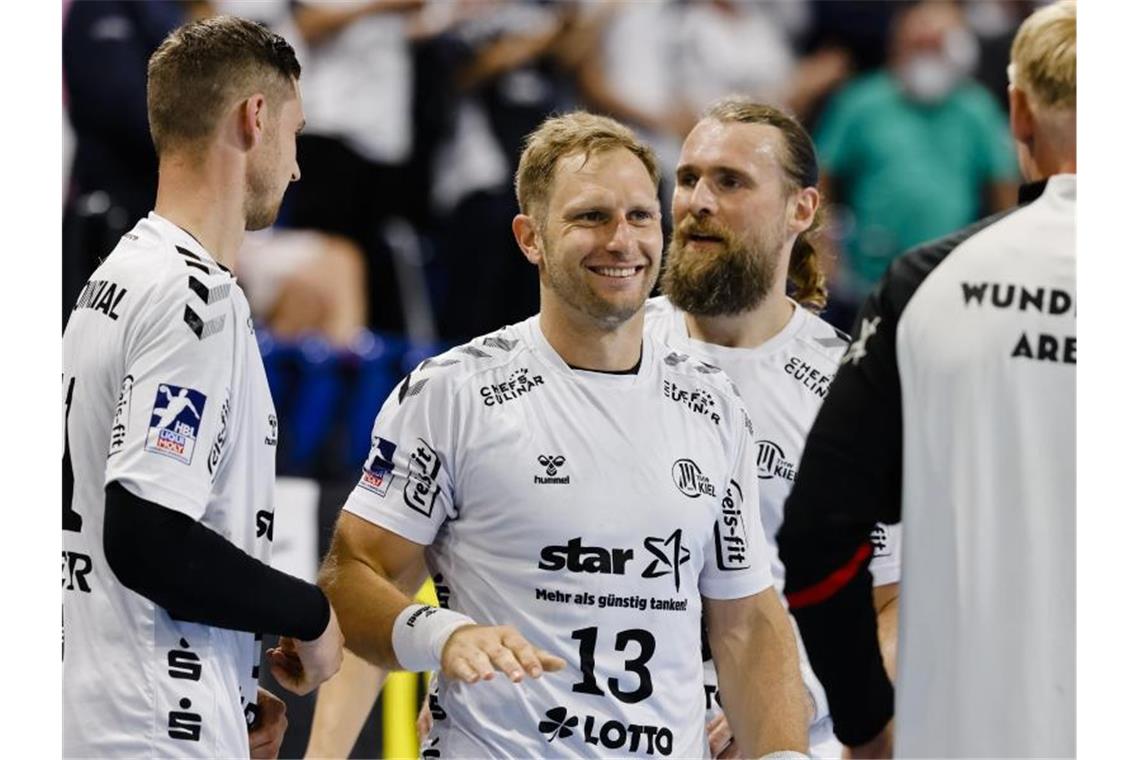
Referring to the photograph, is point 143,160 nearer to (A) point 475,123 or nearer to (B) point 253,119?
(A) point 475,123

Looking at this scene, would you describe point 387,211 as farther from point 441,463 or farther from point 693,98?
point 441,463

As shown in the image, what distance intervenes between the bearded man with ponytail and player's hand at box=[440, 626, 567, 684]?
1.29m

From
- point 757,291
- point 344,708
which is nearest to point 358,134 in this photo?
point 757,291

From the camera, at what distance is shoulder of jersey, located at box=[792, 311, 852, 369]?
4.74 meters

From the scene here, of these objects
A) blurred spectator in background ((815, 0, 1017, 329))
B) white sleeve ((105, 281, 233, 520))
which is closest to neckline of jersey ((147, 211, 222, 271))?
white sleeve ((105, 281, 233, 520))

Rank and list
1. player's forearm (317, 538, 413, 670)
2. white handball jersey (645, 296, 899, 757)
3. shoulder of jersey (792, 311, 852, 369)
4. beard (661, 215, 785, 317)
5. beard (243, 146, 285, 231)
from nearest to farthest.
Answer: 1. beard (243, 146, 285, 231)
2. player's forearm (317, 538, 413, 670)
3. white handball jersey (645, 296, 899, 757)
4. beard (661, 215, 785, 317)
5. shoulder of jersey (792, 311, 852, 369)

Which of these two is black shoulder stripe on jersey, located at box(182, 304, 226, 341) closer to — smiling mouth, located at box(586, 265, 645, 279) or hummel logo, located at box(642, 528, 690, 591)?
smiling mouth, located at box(586, 265, 645, 279)

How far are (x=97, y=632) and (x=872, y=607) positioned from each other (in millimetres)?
1532

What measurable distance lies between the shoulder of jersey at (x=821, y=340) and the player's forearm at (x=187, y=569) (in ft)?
6.46

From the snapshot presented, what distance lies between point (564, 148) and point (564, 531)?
2.99 feet

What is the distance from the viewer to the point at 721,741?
4254 millimetres

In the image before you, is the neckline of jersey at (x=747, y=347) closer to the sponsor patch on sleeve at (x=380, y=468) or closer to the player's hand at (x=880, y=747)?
the sponsor patch on sleeve at (x=380, y=468)

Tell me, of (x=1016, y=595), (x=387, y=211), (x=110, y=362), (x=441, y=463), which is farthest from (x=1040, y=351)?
(x=387, y=211)

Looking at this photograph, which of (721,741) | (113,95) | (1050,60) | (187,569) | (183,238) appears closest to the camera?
(1050,60)
